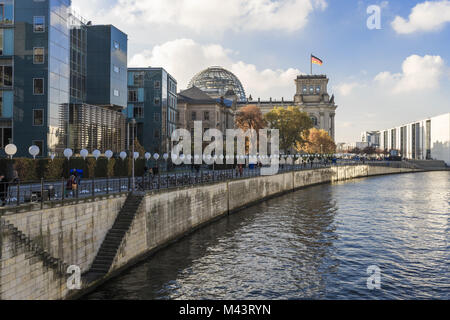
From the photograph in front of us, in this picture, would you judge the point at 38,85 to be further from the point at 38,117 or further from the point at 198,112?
the point at 198,112

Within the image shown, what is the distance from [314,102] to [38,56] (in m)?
161

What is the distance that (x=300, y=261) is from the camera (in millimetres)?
26156

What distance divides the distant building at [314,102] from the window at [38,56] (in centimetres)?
14676

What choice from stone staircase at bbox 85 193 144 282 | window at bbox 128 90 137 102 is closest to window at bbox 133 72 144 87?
window at bbox 128 90 137 102

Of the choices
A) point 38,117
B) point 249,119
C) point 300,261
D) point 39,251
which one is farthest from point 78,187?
A: point 249,119

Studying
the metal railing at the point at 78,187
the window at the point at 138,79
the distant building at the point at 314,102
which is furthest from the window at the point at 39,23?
the distant building at the point at 314,102

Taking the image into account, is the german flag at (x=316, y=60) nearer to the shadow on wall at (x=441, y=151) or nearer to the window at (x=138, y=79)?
the shadow on wall at (x=441, y=151)

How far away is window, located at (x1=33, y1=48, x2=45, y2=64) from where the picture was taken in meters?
42.0

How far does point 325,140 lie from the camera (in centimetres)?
14450

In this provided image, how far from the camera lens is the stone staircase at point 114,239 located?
21109 mm

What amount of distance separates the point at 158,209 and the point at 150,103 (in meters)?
47.6

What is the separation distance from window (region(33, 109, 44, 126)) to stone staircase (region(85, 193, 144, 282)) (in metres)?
22.4
